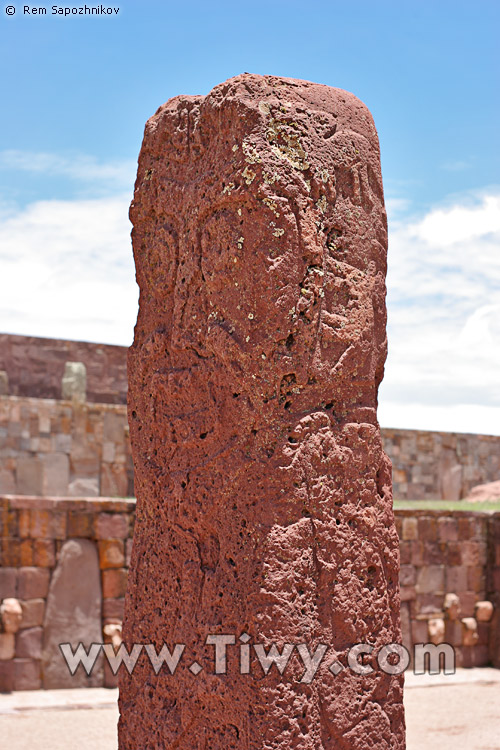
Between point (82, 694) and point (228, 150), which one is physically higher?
point (228, 150)

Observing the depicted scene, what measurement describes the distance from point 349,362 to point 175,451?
60 cm

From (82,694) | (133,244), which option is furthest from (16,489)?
(133,244)

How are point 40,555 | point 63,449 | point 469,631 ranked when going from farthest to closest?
point 63,449
point 469,631
point 40,555

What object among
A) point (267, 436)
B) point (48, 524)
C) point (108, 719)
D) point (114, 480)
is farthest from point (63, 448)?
point (267, 436)

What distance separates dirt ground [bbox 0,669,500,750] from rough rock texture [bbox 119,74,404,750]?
3.21 m

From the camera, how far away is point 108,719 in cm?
666

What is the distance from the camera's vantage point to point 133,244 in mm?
3383

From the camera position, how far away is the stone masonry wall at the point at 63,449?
502 inches

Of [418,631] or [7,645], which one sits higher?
[7,645]

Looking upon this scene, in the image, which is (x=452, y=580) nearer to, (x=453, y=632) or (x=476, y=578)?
(x=476, y=578)

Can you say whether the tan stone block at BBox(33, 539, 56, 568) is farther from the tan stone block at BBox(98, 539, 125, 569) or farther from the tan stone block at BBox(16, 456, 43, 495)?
the tan stone block at BBox(16, 456, 43, 495)

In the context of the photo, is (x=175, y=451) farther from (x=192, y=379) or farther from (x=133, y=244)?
(x=133, y=244)

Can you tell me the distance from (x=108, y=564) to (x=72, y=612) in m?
0.45

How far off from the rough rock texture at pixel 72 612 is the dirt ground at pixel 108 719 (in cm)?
13
